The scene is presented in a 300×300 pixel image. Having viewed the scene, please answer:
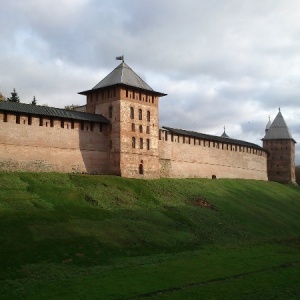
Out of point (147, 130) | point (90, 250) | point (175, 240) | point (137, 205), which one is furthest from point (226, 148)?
point (90, 250)

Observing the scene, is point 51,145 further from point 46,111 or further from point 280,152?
point 280,152

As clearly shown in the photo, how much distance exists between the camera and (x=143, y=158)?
1463 inches

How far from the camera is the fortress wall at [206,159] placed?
4172 centimetres

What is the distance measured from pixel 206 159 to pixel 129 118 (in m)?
13.4

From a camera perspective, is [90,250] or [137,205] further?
[137,205]

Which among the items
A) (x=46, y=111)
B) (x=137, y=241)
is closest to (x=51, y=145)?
(x=46, y=111)

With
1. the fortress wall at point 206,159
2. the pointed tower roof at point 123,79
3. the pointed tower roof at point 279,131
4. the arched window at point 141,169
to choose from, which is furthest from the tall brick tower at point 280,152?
the arched window at point 141,169

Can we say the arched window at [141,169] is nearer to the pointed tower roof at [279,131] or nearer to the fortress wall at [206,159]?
the fortress wall at [206,159]

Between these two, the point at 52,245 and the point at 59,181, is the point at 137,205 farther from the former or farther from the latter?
the point at 52,245

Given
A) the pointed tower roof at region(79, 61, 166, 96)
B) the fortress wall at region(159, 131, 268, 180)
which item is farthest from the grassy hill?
the pointed tower roof at region(79, 61, 166, 96)

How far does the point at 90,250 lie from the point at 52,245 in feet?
5.66

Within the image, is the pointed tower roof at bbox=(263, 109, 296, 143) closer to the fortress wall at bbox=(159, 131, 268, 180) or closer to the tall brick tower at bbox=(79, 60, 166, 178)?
the fortress wall at bbox=(159, 131, 268, 180)

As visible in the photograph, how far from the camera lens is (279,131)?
6725cm

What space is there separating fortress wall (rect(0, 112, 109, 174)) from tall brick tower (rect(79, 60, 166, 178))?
4.59 feet
